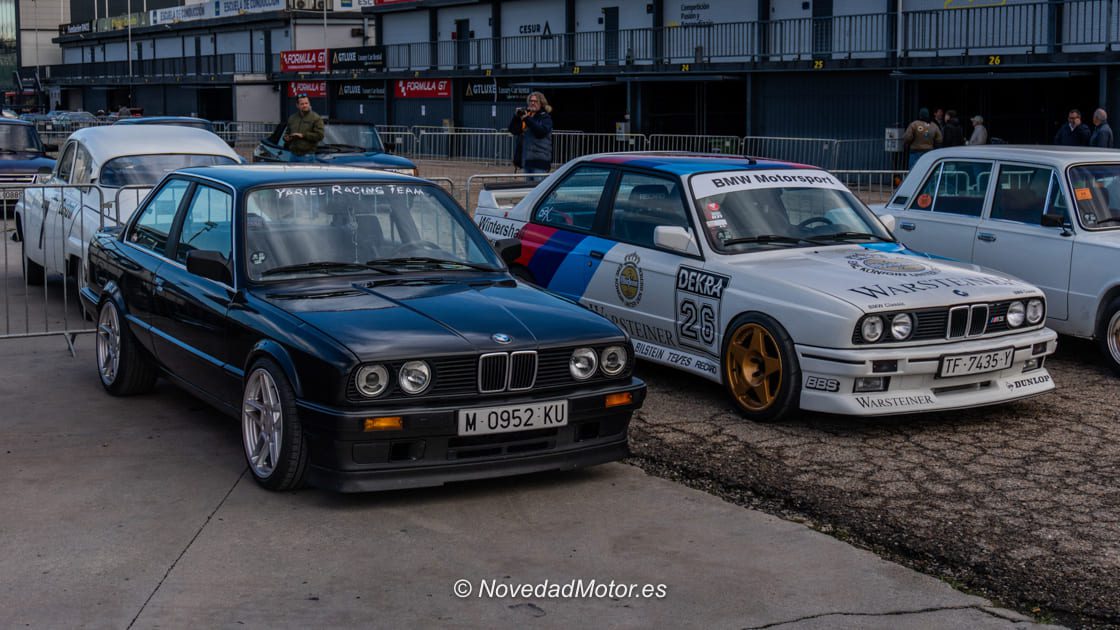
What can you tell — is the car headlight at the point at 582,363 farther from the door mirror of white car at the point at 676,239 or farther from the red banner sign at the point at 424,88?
the red banner sign at the point at 424,88

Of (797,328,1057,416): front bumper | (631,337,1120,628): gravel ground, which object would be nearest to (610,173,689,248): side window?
(631,337,1120,628): gravel ground

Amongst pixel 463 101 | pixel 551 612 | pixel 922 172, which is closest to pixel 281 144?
pixel 922 172

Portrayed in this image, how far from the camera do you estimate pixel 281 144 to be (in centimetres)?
2245

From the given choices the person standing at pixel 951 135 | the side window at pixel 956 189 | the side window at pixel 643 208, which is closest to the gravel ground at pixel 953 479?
the side window at pixel 643 208

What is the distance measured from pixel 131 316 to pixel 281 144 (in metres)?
14.9

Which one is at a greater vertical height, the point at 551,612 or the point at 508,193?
the point at 508,193

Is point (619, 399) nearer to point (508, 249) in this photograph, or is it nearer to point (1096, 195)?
point (508, 249)

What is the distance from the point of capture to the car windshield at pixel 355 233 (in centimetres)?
678

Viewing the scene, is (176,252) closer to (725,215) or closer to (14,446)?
(14,446)

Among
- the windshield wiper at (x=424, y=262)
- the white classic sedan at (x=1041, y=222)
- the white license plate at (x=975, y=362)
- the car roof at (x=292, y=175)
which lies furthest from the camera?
the white classic sedan at (x=1041, y=222)

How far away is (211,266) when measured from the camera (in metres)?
6.67

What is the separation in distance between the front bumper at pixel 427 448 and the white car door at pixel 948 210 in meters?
5.01

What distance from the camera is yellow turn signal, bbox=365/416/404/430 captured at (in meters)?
5.70

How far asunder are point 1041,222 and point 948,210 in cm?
101
